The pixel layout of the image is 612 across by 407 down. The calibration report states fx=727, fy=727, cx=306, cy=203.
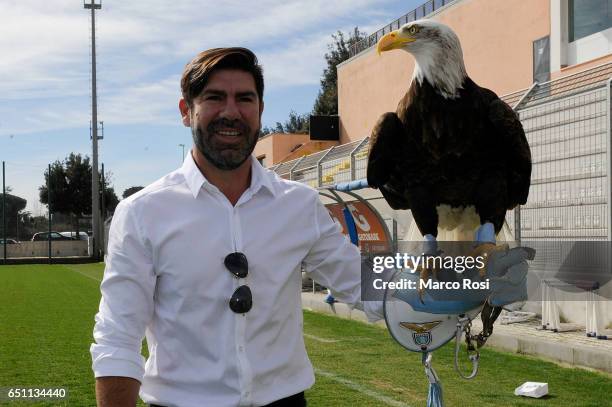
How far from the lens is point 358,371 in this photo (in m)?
6.42

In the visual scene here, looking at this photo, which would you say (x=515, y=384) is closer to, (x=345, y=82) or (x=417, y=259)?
(x=417, y=259)

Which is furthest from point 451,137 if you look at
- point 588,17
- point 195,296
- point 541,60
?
point 541,60

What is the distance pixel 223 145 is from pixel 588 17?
13363 mm

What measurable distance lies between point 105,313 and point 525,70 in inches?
580

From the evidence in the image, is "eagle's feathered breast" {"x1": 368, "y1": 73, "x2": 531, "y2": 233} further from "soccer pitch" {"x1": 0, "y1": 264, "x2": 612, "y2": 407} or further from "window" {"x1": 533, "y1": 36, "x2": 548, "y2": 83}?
"window" {"x1": 533, "y1": 36, "x2": 548, "y2": 83}

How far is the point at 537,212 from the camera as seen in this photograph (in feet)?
24.3

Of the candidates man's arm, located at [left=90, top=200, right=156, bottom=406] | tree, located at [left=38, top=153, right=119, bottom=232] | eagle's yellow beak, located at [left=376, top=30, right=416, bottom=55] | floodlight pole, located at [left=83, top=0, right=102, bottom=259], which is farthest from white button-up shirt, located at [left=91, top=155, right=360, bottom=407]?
tree, located at [left=38, top=153, right=119, bottom=232]

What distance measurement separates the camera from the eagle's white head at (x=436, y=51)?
182 cm

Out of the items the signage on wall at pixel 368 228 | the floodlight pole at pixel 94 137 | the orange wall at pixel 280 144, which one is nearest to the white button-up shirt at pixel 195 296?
the signage on wall at pixel 368 228

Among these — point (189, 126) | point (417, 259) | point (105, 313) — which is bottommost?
point (105, 313)

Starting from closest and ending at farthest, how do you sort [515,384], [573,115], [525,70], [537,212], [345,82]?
1. [515,384]
2. [573,115]
3. [537,212]
4. [525,70]
5. [345,82]

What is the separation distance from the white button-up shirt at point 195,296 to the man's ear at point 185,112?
0.38 ft

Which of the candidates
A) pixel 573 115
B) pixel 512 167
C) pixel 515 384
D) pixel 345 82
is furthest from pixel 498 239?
pixel 345 82

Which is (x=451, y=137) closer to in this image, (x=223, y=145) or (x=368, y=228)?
(x=223, y=145)
